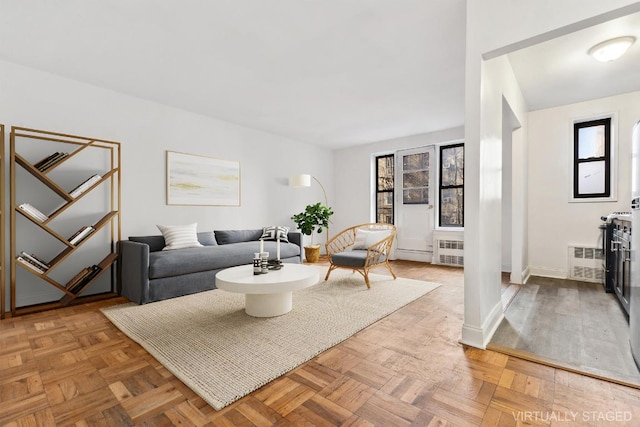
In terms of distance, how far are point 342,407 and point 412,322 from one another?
4.40ft

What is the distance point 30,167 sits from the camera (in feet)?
9.38

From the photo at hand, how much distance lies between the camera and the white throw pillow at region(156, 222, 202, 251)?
3.79 m

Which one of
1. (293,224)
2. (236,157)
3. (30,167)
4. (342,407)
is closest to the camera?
(342,407)

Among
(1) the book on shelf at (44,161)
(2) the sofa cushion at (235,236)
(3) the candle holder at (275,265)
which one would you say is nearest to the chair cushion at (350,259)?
(3) the candle holder at (275,265)

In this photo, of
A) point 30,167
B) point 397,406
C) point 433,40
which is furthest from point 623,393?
point 30,167

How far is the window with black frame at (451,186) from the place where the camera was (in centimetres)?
556

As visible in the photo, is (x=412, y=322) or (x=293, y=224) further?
(x=293, y=224)

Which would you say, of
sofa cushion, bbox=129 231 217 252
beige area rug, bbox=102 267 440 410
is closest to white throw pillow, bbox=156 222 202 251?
sofa cushion, bbox=129 231 217 252

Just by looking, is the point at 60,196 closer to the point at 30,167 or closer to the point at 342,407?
the point at 30,167

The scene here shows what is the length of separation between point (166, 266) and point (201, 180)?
1709 mm

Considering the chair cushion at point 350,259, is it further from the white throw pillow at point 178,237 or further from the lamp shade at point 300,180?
the lamp shade at point 300,180

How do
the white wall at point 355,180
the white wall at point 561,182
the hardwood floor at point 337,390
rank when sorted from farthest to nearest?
1. the white wall at point 355,180
2. the white wall at point 561,182
3. the hardwood floor at point 337,390

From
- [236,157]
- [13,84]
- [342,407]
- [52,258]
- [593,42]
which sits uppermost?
[593,42]

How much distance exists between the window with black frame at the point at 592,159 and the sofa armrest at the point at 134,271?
5.53 metres
